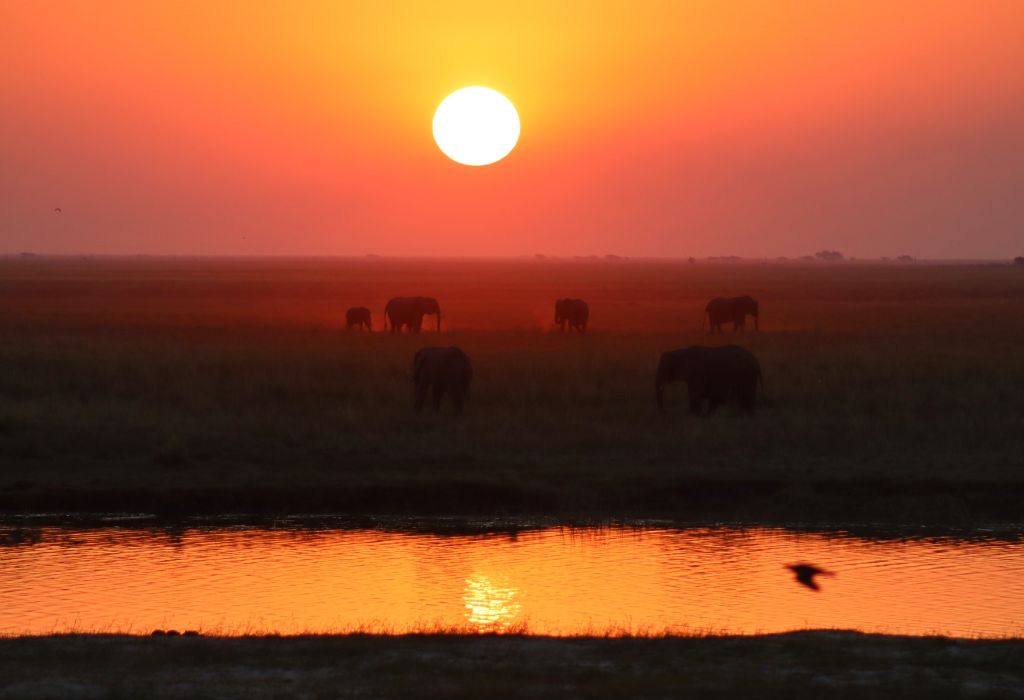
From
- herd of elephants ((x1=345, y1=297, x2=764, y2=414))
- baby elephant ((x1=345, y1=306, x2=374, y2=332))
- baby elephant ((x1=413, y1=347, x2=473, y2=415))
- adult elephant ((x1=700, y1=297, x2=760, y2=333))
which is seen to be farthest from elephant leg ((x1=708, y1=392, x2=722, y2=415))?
baby elephant ((x1=345, y1=306, x2=374, y2=332))

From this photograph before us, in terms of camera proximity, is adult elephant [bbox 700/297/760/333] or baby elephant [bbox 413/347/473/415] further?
adult elephant [bbox 700/297/760/333]

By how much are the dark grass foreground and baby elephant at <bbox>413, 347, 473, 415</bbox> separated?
14.1m

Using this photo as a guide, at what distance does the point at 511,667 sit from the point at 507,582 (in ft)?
16.2

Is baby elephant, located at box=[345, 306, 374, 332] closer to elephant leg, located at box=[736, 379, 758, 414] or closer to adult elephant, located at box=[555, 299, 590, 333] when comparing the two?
adult elephant, located at box=[555, 299, 590, 333]

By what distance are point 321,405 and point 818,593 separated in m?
13.8

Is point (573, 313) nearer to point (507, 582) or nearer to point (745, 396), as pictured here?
point (745, 396)

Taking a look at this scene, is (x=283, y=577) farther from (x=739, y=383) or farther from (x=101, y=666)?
(x=739, y=383)

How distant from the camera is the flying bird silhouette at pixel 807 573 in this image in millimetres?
14516

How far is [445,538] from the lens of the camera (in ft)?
55.5

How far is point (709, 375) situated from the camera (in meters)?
24.5

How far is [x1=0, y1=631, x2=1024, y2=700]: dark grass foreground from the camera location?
352 inches

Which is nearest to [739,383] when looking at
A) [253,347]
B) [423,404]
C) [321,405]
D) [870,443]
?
[870,443]

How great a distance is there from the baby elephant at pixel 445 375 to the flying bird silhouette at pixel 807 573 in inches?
405

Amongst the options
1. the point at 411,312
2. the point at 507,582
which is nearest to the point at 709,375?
the point at 507,582
